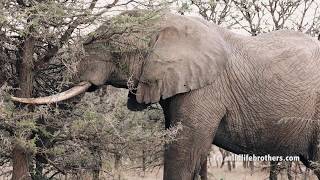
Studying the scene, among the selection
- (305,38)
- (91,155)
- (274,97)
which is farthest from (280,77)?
(91,155)

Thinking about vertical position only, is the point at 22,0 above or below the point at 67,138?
above

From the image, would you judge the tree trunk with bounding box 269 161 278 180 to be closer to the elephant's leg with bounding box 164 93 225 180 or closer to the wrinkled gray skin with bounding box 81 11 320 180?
the wrinkled gray skin with bounding box 81 11 320 180

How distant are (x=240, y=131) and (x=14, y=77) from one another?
2745 mm

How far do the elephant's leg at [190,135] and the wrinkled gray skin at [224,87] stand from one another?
0.4 inches

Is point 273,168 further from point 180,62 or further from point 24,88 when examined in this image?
point 24,88

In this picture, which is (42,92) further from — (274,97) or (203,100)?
(274,97)

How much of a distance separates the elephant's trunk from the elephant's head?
0.03ft

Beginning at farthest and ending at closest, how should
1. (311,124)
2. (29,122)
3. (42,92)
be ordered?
(311,124)
(42,92)
(29,122)

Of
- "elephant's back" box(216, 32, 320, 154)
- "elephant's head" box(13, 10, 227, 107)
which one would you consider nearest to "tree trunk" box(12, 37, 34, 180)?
"elephant's head" box(13, 10, 227, 107)

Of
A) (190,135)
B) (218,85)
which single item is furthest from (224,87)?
(190,135)

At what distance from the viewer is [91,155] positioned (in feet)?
21.8

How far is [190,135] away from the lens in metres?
7.09

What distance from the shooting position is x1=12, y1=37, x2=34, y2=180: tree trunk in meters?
6.04

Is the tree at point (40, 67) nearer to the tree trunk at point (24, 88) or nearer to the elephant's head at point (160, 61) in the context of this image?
the tree trunk at point (24, 88)
